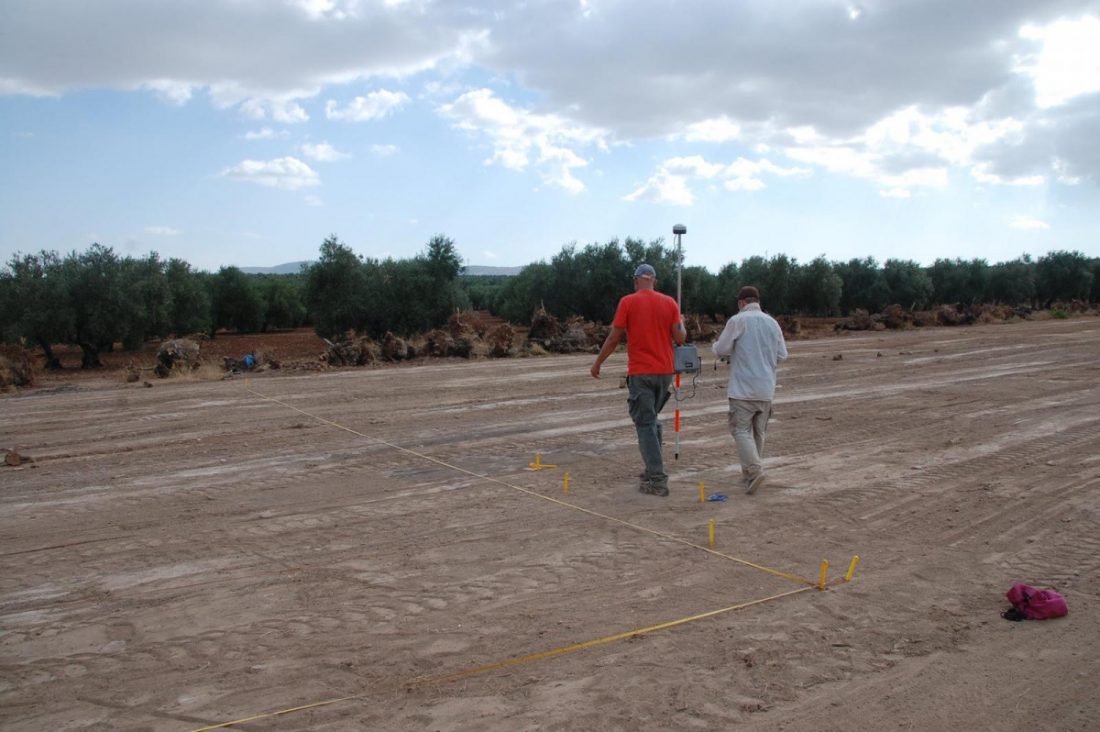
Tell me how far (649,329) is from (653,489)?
60.7 inches

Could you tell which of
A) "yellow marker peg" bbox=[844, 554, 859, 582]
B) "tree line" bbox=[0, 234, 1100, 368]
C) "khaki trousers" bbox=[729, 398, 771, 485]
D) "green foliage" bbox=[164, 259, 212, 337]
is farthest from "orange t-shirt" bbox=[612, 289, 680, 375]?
"green foliage" bbox=[164, 259, 212, 337]

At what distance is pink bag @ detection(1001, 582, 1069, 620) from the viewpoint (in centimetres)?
484

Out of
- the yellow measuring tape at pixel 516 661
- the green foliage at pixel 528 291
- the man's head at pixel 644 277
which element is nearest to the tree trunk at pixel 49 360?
the green foliage at pixel 528 291

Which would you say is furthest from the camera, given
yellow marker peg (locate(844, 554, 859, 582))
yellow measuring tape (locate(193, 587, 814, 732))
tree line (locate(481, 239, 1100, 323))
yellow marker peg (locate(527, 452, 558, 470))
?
tree line (locate(481, 239, 1100, 323))

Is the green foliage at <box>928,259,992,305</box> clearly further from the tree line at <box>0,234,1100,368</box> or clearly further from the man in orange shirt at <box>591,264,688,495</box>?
the man in orange shirt at <box>591,264,688,495</box>

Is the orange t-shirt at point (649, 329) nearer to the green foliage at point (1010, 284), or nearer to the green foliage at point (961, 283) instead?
Result: the green foliage at point (961, 283)

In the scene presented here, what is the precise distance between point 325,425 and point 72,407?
20.4 feet

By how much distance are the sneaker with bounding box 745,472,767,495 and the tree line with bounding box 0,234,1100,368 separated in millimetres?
23816

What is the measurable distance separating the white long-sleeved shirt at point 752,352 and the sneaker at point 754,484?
748mm

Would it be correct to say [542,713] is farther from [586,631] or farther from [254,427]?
[254,427]

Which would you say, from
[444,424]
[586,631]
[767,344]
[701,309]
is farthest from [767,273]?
[586,631]

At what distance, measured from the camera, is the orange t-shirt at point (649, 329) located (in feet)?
25.3

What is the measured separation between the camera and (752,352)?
780cm

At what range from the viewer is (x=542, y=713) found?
12.5 ft
